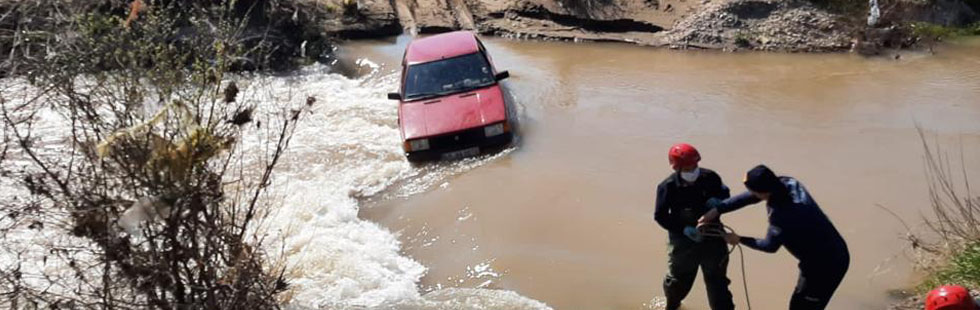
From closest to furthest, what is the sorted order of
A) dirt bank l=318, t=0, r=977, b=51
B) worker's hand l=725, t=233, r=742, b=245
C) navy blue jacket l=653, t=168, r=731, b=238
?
worker's hand l=725, t=233, r=742, b=245, navy blue jacket l=653, t=168, r=731, b=238, dirt bank l=318, t=0, r=977, b=51

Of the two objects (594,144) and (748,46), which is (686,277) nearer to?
(594,144)

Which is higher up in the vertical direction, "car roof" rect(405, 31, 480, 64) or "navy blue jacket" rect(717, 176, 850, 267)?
"car roof" rect(405, 31, 480, 64)

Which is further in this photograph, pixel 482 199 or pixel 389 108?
pixel 389 108

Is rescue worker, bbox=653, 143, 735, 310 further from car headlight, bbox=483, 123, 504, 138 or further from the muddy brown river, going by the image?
car headlight, bbox=483, 123, 504, 138

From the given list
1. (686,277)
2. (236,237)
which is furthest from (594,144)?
(236,237)

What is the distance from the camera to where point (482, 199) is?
8578mm

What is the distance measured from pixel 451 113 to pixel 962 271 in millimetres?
5661

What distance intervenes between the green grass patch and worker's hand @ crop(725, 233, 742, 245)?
1800 millimetres

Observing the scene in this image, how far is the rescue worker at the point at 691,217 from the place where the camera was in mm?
5020

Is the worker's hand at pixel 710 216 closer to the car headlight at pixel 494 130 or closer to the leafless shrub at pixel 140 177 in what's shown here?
the leafless shrub at pixel 140 177

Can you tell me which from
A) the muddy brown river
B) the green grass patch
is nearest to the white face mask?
the muddy brown river

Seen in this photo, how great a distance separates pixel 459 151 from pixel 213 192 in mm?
5500

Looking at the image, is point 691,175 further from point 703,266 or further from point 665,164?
point 665,164

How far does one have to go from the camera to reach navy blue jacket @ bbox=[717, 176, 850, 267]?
4.50 meters
